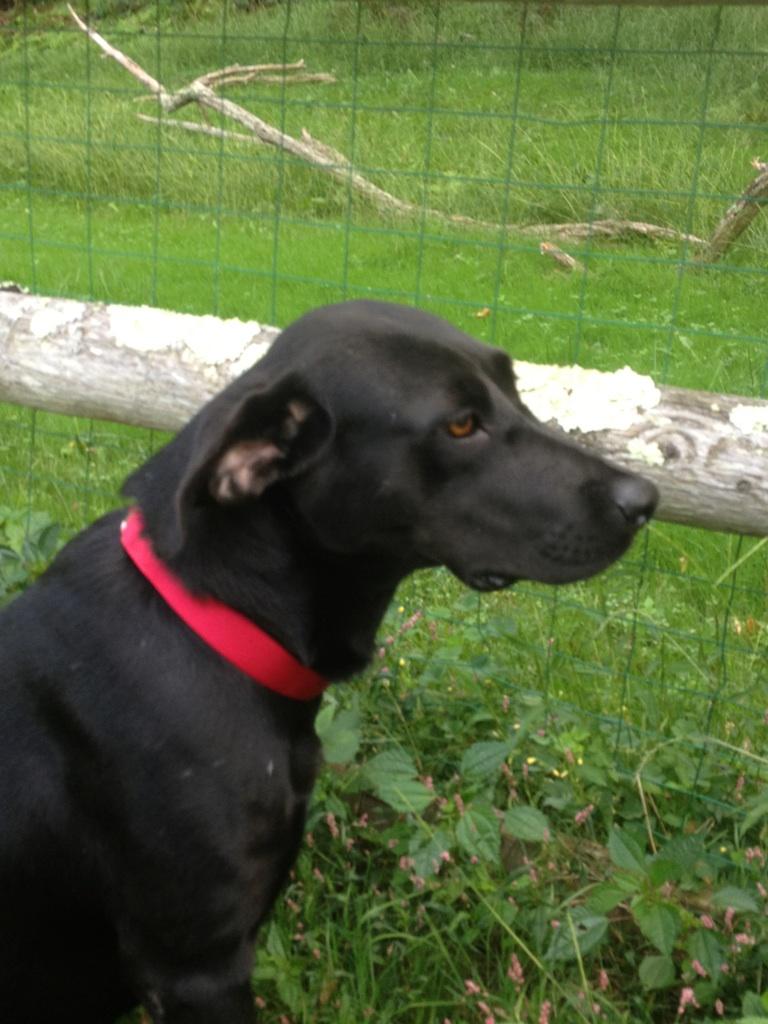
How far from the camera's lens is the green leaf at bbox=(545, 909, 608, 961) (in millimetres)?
Answer: 2637

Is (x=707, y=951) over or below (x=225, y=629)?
below

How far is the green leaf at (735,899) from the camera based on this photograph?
258 cm

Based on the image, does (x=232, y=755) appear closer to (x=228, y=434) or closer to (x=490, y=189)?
(x=228, y=434)

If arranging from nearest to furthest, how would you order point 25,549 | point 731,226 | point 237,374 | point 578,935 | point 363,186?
point 578,935, point 237,374, point 25,549, point 731,226, point 363,186

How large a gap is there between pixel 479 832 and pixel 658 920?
371mm

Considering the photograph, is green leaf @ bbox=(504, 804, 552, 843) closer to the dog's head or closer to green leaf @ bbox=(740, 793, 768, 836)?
green leaf @ bbox=(740, 793, 768, 836)

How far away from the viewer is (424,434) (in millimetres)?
2277

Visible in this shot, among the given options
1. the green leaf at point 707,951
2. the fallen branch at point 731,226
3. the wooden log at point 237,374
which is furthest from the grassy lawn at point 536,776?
the fallen branch at point 731,226

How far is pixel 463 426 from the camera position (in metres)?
2.31

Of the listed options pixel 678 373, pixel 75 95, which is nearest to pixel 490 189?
pixel 678 373

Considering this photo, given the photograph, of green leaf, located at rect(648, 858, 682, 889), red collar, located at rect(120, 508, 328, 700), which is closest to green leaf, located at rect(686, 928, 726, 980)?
green leaf, located at rect(648, 858, 682, 889)

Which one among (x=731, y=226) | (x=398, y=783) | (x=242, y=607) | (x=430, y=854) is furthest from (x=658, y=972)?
(x=731, y=226)

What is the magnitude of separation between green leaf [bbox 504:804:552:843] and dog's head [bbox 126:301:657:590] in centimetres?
55

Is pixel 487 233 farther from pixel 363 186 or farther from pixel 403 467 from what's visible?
pixel 403 467
